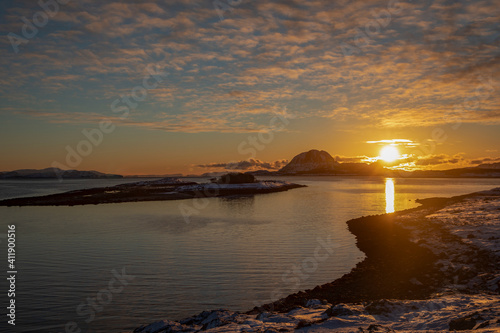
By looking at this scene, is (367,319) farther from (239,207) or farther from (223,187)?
(223,187)

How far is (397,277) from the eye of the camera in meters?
18.1

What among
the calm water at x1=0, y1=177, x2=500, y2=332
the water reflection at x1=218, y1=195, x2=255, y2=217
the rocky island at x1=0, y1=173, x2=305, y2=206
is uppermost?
the rocky island at x1=0, y1=173, x2=305, y2=206

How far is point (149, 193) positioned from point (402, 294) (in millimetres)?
74940

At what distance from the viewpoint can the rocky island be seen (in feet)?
→ 213

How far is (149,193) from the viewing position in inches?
3278

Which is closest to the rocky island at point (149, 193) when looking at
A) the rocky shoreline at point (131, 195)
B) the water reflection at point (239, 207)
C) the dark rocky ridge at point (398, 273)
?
the rocky shoreline at point (131, 195)

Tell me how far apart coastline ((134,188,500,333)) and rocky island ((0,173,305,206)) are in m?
56.5

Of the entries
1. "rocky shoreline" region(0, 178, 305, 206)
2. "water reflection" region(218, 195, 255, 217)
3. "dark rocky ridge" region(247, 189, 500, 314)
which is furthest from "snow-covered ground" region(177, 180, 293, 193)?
"dark rocky ridge" region(247, 189, 500, 314)

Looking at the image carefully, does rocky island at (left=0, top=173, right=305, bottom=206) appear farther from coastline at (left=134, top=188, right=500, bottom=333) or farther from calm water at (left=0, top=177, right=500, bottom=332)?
coastline at (left=134, top=188, right=500, bottom=333)

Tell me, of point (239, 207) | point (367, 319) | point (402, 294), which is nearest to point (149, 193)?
point (239, 207)

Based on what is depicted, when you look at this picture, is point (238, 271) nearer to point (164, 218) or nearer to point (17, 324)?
point (17, 324)

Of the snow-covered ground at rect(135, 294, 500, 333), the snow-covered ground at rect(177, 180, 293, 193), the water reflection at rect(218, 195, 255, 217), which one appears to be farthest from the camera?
the snow-covered ground at rect(177, 180, 293, 193)

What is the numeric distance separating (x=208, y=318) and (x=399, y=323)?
631cm

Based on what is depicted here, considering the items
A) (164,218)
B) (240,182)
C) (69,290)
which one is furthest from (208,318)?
(240,182)
